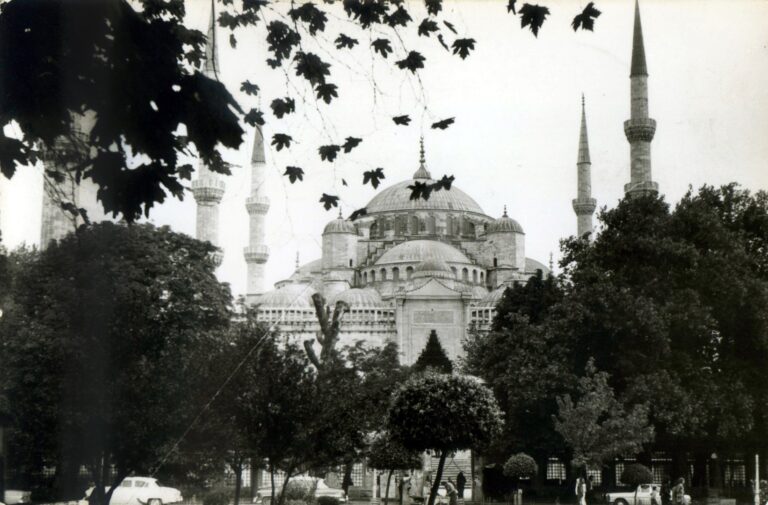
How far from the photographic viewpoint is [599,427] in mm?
23094

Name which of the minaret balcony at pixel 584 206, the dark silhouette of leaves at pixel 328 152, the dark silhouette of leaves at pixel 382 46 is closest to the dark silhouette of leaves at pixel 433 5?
the dark silhouette of leaves at pixel 382 46

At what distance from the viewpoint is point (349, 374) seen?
2244cm

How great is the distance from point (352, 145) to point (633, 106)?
3216 cm

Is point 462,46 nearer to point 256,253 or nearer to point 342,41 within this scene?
point 342,41

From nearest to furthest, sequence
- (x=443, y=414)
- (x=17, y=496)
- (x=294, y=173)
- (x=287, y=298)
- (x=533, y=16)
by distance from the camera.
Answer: (x=533, y=16)
(x=294, y=173)
(x=443, y=414)
(x=17, y=496)
(x=287, y=298)

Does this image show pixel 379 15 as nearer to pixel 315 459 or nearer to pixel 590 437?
pixel 315 459

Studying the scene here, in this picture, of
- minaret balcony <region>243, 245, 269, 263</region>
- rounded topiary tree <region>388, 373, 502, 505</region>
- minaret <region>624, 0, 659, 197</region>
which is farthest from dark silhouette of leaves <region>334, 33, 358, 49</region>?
minaret balcony <region>243, 245, 269, 263</region>

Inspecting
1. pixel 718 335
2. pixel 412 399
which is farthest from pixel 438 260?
pixel 412 399

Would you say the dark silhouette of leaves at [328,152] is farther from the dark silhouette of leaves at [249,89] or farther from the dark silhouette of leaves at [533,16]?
the dark silhouette of leaves at [533,16]

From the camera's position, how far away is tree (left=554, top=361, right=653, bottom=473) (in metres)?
23.2

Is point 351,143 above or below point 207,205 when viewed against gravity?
below

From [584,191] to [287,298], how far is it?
17.2 m

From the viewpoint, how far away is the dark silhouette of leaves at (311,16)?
24.4ft

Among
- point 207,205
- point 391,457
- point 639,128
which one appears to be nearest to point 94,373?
point 391,457
